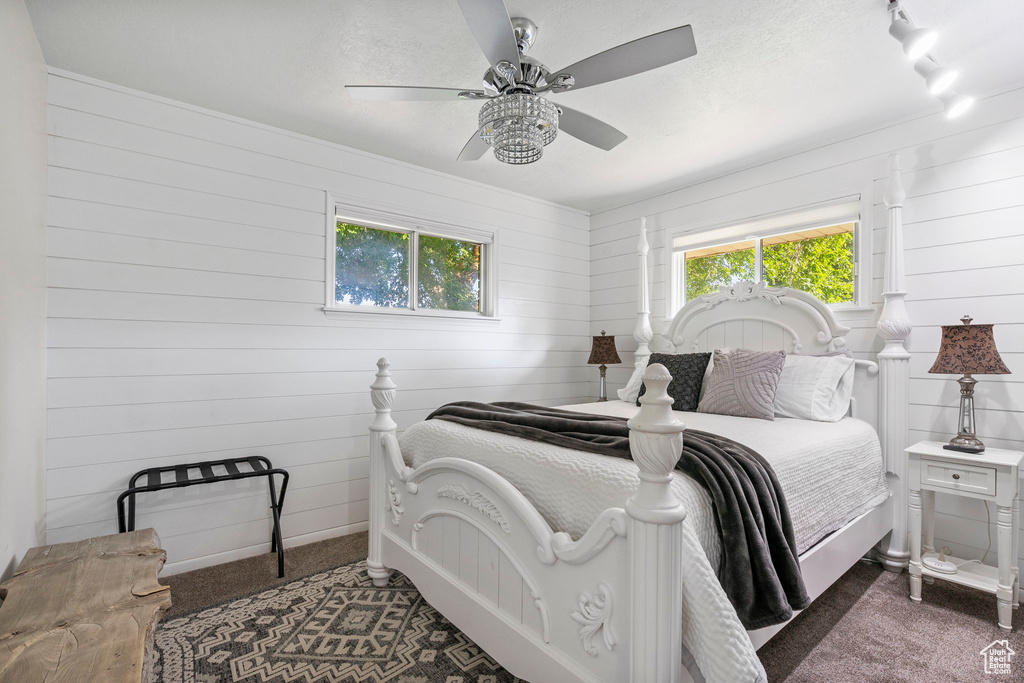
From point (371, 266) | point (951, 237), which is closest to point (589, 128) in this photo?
point (371, 266)

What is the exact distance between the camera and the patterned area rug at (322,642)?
1.72 meters

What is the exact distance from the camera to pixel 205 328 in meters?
2.62

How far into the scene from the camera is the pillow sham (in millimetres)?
2963

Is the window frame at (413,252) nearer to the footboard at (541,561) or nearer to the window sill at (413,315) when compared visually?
the window sill at (413,315)

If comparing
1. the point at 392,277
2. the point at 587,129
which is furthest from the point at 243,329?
the point at 587,129

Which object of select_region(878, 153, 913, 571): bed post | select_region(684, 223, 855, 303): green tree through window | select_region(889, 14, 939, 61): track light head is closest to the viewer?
select_region(889, 14, 939, 61): track light head

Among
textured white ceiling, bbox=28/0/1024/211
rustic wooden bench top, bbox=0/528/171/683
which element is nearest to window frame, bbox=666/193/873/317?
textured white ceiling, bbox=28/0/1024/211

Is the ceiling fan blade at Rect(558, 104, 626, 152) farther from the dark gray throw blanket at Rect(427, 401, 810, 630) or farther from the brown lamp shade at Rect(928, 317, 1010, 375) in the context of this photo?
the brown lamp shade at Rect(928, 317, 1010, 375)

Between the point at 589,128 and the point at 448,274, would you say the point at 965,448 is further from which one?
the point at 448,274

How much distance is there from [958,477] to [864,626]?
0.79 m

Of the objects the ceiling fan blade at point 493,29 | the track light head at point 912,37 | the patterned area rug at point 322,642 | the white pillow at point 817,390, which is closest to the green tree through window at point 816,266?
the white pillow at point 817,390

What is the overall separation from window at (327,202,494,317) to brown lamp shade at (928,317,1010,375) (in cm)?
273

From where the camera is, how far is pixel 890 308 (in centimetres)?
265

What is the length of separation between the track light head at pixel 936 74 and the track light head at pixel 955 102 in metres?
0.19
